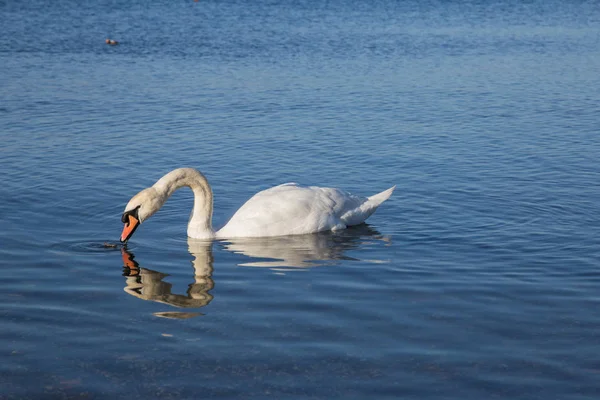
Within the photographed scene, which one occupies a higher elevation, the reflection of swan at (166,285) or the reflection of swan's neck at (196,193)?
the reflection of swan's neck at (196,193)

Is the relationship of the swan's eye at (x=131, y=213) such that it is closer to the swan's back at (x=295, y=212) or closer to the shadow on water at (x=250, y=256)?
the shadow on water at (x=250, y=256)

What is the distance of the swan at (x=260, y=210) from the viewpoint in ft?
36.2

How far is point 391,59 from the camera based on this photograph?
1097 inches

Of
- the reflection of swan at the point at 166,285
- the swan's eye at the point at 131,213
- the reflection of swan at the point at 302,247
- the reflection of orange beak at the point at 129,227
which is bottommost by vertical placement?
the reflection of swan at the point at 166,285

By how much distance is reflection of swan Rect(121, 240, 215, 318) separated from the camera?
8.87m

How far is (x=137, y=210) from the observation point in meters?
10.9

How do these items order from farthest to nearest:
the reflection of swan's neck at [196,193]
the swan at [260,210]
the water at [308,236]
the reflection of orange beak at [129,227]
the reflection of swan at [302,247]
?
1. the reflection of swan's neck at [196,193]
2. the swan at [260,210]
3. the reflection of orange beak at [129,227]
4. the reflection of swan at [302,247]
5. the water at [308,236]

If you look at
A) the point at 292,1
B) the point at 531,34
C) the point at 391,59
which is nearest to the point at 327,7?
the point at 292,1

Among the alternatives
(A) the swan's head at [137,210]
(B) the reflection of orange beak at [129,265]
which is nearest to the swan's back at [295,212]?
(A) the swan's head at [137,210]

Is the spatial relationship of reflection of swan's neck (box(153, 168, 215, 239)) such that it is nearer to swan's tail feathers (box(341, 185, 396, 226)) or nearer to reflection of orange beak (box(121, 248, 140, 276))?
reflection of orange beak (box(121, 248, 140, 276))

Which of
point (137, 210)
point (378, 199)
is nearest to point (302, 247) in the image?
point (378, 199)

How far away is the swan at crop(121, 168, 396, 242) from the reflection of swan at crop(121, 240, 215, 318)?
69cm

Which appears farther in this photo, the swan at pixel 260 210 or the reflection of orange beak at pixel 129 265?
A: the swan at pixel 260 210

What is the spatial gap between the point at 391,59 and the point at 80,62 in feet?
31.2
